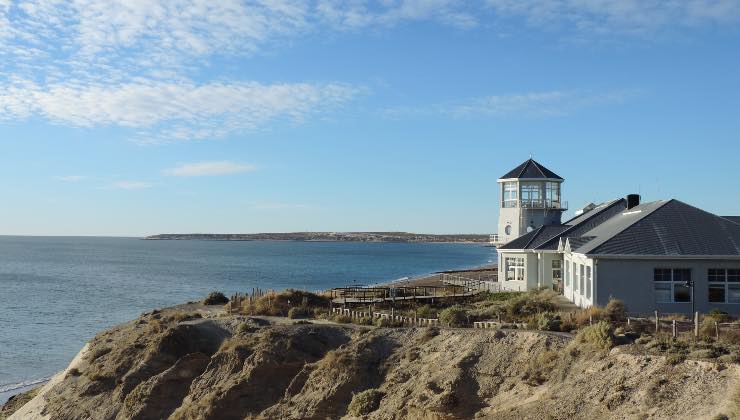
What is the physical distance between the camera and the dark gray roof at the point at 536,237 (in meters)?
41.3

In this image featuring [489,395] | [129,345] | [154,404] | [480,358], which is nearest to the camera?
[489,395]

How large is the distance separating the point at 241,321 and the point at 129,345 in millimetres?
4773

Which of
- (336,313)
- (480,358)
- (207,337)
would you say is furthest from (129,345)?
(480,358)

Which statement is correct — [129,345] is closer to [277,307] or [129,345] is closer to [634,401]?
[277,307]

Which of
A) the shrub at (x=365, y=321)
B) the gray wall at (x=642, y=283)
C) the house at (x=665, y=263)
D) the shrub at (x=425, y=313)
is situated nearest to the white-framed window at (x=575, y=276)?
the house at (x=665, y=263)

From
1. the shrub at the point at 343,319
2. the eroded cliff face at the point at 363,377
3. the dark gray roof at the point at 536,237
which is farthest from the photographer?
the dark gray roof at the point at 536,237

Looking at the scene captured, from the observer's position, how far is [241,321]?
3034 centimetres

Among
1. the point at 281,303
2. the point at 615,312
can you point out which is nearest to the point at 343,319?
the point at 281,303

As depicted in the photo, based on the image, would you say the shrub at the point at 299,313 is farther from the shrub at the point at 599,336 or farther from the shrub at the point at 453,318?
the shrub at the point at 599,336

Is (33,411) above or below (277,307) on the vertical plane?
below

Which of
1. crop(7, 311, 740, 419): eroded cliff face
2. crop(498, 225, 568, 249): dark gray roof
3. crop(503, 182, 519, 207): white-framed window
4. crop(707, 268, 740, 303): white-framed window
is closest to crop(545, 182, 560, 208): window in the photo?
crop(503, 182, 519, 207): white-framed window

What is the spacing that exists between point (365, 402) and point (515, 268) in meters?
21.4

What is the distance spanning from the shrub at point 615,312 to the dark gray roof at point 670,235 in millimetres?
2867

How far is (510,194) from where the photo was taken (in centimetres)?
4706
